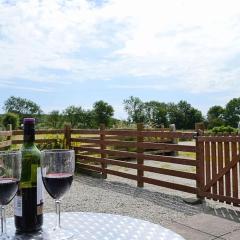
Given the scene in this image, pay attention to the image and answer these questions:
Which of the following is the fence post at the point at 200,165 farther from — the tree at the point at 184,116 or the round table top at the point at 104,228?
the tree at the point at 184,116

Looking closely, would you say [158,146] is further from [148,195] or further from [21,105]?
[21,105]

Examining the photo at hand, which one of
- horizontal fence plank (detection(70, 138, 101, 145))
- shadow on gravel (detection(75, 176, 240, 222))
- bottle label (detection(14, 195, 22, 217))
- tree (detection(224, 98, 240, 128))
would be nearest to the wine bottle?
bottle label (detection(14, 195, 22, 217))

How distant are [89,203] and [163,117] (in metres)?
62.6

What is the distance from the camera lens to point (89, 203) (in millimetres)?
5867

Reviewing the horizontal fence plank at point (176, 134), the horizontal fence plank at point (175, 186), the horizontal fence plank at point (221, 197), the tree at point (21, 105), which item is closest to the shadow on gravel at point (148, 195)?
the horizontal fence plank at point (175, 186)

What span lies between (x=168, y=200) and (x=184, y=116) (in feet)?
207

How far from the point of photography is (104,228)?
4.55 feet

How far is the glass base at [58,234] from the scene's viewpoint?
4.07 ft

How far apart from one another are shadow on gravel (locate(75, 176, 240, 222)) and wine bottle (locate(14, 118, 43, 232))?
3.95 m

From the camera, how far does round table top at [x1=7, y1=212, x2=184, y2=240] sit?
A: 4.20ft

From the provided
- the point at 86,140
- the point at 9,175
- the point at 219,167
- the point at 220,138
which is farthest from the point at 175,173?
the point at 9,175

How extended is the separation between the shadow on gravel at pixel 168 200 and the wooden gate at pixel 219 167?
19cm

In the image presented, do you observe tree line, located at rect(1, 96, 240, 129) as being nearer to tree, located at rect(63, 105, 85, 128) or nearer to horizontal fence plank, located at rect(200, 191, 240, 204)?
tree, located at rect(63, 105, 85, 128)

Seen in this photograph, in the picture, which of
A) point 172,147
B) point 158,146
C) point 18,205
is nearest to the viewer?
point 18,205
